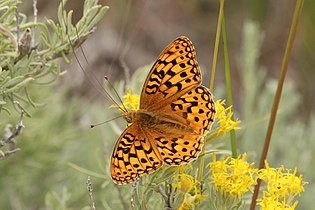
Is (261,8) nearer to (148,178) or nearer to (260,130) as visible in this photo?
(260,130)

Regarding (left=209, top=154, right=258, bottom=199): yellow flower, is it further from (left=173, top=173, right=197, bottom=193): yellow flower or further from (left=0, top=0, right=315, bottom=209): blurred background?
(left=0, top=0, right=315, bottom=209): blurred background

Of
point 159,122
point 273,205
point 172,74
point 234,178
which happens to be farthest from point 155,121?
point 273,205

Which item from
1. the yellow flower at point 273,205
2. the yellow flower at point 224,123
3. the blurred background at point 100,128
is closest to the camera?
the yellow flower at point 273,205

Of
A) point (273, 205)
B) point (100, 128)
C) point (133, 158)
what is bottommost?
point (273, 205)

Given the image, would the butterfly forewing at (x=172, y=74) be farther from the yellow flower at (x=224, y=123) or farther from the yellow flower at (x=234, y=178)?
the yellow flower at (x=234, y=178)

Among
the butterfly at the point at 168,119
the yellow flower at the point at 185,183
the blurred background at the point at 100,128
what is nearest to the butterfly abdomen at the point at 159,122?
the butterfly at the point at 168,119

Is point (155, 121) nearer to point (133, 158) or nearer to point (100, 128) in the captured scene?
point (133, 158)
